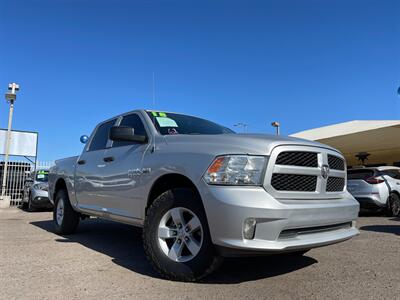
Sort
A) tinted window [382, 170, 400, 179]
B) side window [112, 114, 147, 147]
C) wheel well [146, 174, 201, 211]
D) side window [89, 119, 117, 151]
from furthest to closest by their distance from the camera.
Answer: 1. tinted window [382, 170, 400, 179]
2. side window [89, 119, 117, 151]
3. side window [112, 114, 147, 147]
4. wheel well [146, 174, 201, 211]

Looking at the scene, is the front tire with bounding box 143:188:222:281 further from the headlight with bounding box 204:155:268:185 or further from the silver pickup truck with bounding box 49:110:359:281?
the headlight with bounding box 204:155:268:185

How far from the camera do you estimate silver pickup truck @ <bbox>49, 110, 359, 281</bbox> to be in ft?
11.2

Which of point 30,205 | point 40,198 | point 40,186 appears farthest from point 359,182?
point 30,205

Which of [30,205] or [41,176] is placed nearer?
[30,205]

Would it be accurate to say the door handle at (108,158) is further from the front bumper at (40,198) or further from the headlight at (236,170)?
the front bumper at (40,198)

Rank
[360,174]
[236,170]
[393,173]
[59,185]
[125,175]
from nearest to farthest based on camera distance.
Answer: [236,170] → [125,175] → [59,185] → [360,174] → [393,173]

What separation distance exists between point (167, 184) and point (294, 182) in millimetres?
1383

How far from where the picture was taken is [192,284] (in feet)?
12.1

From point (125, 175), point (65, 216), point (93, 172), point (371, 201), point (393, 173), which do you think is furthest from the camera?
point (393, 173)

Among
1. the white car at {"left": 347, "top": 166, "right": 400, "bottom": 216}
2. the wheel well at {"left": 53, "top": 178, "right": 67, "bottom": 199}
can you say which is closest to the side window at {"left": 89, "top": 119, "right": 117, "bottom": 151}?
the wheel well at {"left": 53, "top": 178, "right": 67, "bottom": 199}

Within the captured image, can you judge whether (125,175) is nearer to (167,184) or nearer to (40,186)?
(167,184)

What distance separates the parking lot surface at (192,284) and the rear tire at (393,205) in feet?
16.4

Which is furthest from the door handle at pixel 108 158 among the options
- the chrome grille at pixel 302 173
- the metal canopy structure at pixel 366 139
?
the metal canopy structure at pixel 366 139

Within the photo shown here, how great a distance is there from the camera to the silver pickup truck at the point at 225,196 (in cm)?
341
